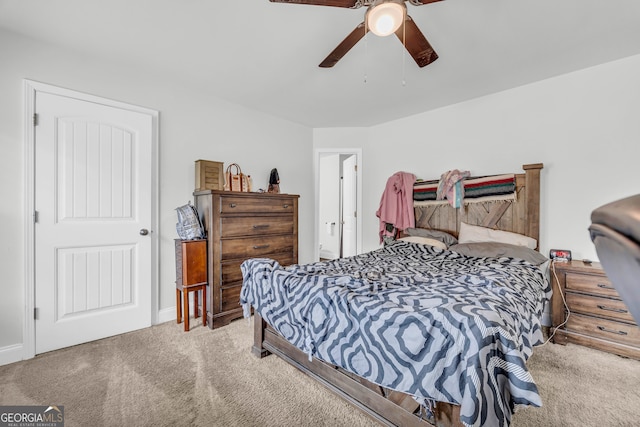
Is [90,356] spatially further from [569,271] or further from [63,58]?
[569,271]

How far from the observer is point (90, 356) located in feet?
7.37

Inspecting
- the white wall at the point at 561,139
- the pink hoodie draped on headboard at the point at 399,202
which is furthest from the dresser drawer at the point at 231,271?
the white wall at the point at 561,139

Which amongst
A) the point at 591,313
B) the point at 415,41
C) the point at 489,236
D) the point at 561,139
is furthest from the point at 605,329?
the point at 415,41

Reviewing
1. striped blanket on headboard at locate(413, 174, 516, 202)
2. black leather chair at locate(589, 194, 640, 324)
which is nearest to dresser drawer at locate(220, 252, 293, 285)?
striped blanket on headboard at locate(413, 174, 516, 202)

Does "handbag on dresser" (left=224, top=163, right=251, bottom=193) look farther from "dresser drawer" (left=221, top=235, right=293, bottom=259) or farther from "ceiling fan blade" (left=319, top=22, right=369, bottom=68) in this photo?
"ceiling fan blade" (left=319, top=22, right=369, bottom=68)

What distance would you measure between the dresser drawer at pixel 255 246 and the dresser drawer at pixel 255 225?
2.5 inches

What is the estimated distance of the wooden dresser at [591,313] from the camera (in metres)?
2.24

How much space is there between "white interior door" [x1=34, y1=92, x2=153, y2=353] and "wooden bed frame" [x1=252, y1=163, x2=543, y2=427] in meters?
1.44

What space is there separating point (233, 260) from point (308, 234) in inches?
63.7

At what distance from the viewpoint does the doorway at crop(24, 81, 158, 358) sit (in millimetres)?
2295

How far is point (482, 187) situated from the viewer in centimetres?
317

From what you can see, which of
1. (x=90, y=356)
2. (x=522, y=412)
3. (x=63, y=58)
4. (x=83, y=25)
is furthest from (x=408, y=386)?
(x=63, y=58)

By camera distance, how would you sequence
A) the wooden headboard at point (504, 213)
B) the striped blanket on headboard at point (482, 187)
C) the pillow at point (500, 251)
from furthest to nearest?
→ the striped blanket on headboard at point (482, 187)
the wooden headboard at point (504, 213)
the pillow at point (500, 251)

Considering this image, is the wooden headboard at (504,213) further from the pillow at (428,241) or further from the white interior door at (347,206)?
the white interior door at (347,206)
